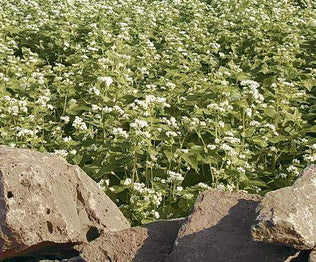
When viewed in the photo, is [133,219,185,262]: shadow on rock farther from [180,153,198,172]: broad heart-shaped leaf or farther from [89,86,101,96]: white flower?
[89,86,101,96]: white flower

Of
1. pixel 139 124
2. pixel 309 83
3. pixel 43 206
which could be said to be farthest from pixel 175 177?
pixel 309 83

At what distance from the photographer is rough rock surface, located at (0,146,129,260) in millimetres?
4155

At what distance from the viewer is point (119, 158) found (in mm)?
5832

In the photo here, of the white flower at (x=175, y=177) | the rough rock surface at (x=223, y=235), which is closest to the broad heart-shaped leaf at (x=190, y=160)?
the white flower at (x=175, y=177)

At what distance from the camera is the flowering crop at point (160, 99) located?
583cm

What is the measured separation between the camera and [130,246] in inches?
165

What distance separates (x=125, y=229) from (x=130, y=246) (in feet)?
0.49

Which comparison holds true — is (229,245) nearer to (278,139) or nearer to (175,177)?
(175,177)


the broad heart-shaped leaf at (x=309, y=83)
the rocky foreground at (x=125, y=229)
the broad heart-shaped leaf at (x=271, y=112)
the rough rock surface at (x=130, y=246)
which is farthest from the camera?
the broad heart-shaped leaf at (x=309, y=83)

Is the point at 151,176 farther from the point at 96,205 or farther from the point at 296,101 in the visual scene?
the point at 296,101

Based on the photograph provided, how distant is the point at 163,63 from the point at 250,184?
3.33m

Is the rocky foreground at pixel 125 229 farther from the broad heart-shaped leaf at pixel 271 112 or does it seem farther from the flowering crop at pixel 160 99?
the broad heart-shaped leaf at pixel 271 112

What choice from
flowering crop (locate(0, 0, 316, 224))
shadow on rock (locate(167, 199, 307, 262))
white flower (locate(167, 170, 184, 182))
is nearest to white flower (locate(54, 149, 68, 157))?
flowering crop (locate(0, 0, 316, 224))

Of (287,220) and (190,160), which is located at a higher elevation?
(287,220)
